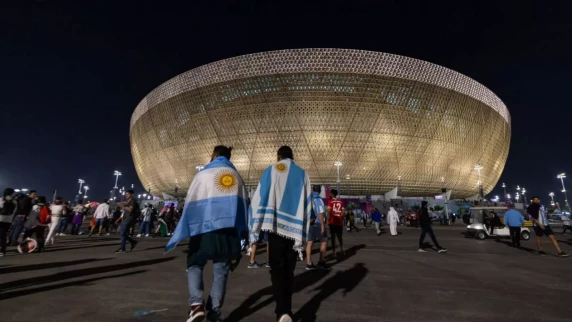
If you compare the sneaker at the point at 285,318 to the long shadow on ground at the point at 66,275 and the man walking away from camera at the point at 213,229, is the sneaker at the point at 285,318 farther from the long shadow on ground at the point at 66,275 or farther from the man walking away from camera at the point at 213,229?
the long shadow on ground at the point at 66,275

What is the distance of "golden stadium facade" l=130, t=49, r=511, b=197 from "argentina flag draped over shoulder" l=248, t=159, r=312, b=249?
35.4m

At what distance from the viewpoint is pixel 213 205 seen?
2486 mm

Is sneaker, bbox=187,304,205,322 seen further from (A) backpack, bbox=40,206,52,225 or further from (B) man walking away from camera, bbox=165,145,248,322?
(A) backpack, bbox=40,206,52,225

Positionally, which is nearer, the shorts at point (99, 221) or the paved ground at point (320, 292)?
the paved ground at point (320, 292)

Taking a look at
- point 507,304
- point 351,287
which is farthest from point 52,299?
point 507,304

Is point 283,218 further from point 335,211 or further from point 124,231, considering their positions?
point 124,231

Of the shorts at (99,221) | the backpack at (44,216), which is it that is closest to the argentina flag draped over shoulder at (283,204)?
the backpack at (44,216)

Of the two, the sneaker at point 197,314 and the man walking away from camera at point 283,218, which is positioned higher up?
the man walking away from camera at point 283,218

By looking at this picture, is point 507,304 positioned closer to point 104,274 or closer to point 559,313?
point 559,313

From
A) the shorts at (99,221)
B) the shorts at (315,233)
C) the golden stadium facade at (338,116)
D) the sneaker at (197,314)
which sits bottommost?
the sneaker at (197,314)

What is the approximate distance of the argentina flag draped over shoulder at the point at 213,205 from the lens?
8.00ft

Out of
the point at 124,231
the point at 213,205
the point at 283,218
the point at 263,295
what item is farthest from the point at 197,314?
the point at 124,231

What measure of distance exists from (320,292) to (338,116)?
119 feet

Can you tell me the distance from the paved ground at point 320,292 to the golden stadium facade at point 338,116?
3316cm
